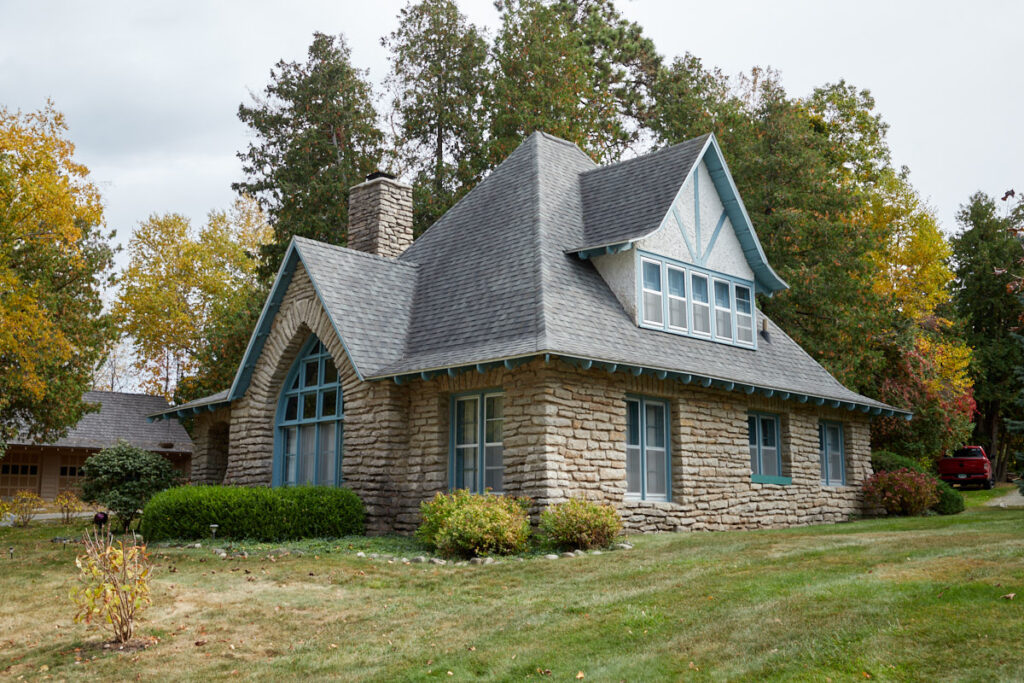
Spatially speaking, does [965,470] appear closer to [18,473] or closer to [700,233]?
[700,233]

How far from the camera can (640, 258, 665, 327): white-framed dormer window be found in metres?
16.7

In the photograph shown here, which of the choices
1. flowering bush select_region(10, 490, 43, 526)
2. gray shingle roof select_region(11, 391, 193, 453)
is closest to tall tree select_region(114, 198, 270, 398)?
gray shingle roof select_region(11, 391, 193, 453)

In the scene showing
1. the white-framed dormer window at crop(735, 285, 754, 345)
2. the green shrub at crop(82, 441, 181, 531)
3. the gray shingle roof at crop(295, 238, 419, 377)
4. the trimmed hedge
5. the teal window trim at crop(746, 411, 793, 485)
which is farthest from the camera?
the white-framed dormer window at crop(735, 285, 754, 345)

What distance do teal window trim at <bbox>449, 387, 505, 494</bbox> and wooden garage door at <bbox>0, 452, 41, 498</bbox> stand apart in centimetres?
2594

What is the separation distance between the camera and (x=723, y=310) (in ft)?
60.9

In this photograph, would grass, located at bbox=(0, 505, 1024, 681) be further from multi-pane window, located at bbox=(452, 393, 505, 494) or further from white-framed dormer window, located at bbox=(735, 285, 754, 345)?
white-framed dormer window, located at bbox=(735, 285, 754, 345)

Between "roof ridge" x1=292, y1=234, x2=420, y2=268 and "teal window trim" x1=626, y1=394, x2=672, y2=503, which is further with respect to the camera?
"roof ridge" x1=292, y1=234, x2=420, y2=268

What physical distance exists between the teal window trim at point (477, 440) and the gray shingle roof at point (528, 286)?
86 centimetres

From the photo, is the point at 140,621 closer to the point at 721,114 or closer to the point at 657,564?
the point at 657,564

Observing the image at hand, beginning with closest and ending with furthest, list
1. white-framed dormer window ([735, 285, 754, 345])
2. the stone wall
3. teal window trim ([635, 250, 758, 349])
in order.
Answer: the stone wall → teal window trim ([635, 250, 758, 349]) → white-framed dormer window ([735, 285, 754, 345])

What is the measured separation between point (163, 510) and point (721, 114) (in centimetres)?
2219

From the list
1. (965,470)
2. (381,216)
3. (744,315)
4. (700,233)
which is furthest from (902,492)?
(965,470)

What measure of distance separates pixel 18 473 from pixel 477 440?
1059 inches

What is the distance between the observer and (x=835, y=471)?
2067cm
